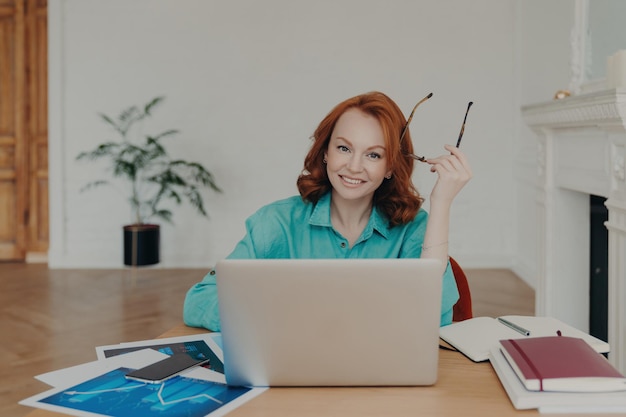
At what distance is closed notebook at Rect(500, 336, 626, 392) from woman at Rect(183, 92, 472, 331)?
44cm

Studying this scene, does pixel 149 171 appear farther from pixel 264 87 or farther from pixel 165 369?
pixel 165 369

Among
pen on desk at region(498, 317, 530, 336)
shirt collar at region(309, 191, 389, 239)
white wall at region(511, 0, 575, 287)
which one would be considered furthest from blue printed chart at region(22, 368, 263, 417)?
→ white wall at region(511, 0, 575, 287)

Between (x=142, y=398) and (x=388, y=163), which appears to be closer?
(x=142, y=398)

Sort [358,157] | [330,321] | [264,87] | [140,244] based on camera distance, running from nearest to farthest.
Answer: [330,321], [358,157], [140,244], [264,87]

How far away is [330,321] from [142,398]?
0.35m

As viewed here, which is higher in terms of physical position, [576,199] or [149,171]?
[149,171]

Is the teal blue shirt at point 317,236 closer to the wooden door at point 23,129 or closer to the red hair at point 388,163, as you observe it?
the red hair at point 388,163

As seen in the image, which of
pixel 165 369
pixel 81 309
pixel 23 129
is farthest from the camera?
pixel 23 129

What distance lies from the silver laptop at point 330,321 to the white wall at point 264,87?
505cm

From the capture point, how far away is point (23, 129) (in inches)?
251

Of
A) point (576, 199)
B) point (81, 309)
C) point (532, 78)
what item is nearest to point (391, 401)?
point (576, 199)

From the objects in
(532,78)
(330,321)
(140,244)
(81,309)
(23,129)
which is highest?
(532,78)

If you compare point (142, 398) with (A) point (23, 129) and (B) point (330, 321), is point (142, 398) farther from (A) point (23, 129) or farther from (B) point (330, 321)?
(A) point (23, 129)

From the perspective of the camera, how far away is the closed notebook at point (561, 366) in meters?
1.08
